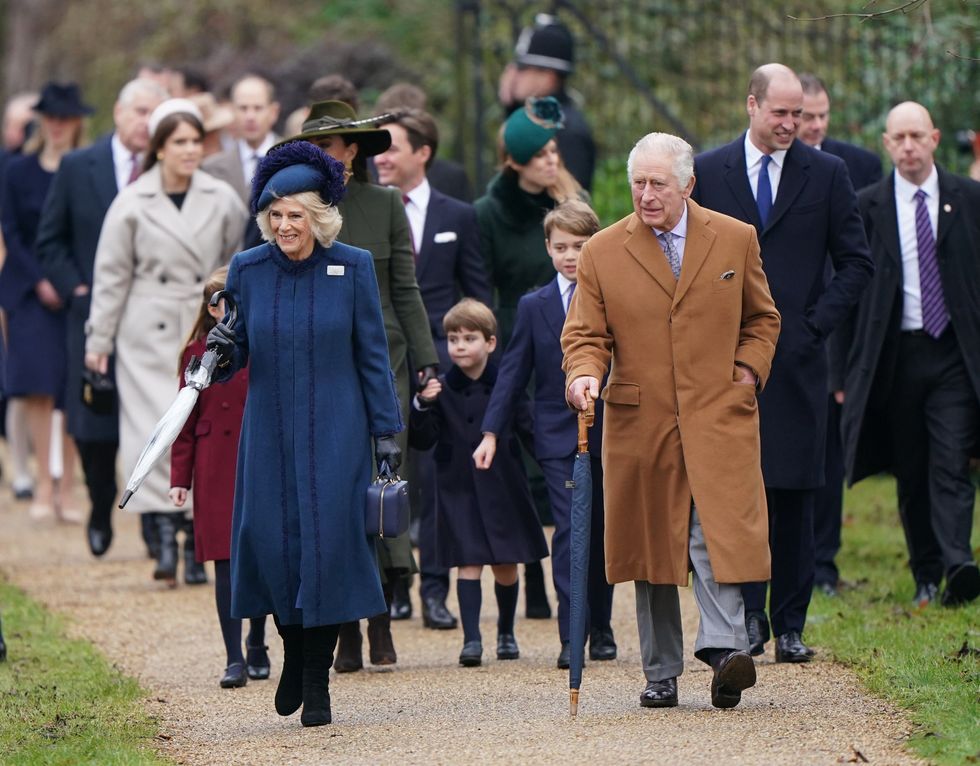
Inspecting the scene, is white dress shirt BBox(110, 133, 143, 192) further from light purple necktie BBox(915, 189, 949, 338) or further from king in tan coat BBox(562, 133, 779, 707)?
king in tan coat BBox(562, 133, 779, 707)

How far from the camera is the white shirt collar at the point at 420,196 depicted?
388 inches

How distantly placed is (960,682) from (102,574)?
5.66 metres

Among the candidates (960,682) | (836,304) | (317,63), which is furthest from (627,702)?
(317,63)

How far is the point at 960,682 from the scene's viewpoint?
7.54 m

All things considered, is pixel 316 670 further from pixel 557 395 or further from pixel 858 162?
pixel 858 162

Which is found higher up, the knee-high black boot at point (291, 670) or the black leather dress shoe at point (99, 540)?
the black leather dress shoe at point (99, 540)

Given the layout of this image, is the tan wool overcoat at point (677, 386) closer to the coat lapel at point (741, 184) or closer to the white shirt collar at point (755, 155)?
the coat lapel at point (741, 184)

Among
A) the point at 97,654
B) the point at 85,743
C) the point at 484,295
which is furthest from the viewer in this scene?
the point at 484,295

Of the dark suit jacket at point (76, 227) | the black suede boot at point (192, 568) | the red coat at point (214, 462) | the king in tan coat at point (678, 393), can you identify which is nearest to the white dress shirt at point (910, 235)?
the king in tan coat at point (678, 393)

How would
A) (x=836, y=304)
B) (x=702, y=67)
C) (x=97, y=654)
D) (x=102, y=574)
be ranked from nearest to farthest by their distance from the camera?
(x=836, y=304) < (x=97, y=654) < (x=102, y=574) < (x=702, y=67)

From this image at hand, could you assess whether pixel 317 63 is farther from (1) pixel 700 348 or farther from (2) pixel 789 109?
(1) pixel 700 348

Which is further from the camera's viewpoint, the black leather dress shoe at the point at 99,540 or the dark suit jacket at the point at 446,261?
the black leather dress shoe at the point at 99,540

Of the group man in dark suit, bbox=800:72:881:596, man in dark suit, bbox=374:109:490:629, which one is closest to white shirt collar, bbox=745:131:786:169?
man in dark suit, bbox=800:72:881:596

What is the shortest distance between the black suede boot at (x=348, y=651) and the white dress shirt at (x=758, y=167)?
2463 mm
